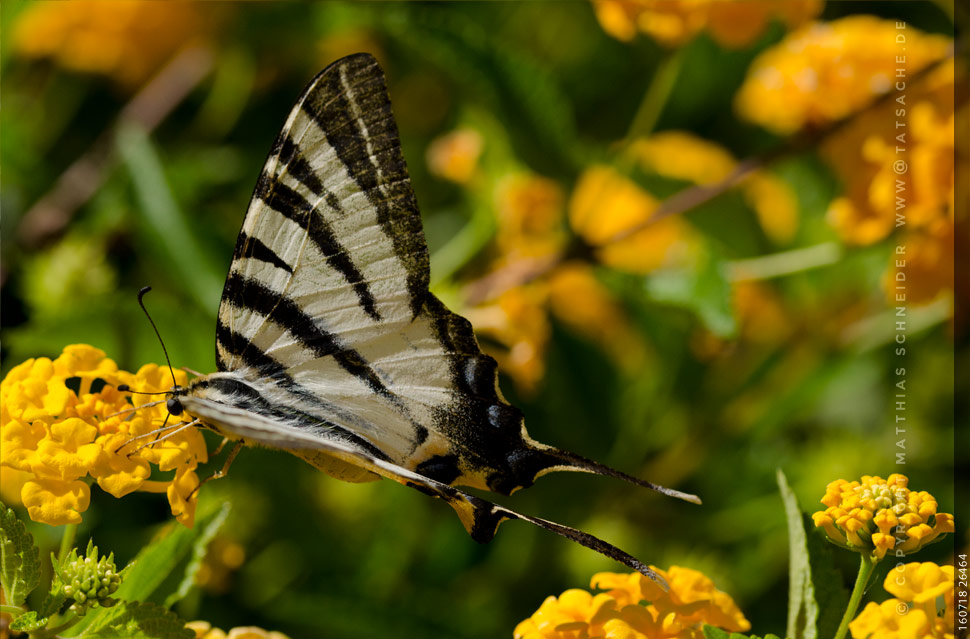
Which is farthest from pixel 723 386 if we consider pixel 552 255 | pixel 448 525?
pixel 448 525

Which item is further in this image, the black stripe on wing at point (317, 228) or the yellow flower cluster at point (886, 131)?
the yellow flower cluster at point (886, 131)

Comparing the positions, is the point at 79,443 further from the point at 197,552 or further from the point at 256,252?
the point at 256,252

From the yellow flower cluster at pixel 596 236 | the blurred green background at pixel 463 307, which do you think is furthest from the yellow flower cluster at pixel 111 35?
the yellow flower cluster at pixel 596 236

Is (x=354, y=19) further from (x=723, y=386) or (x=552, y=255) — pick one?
(x=723, y=386)

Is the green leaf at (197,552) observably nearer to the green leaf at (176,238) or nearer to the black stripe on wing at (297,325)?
the black stripe on wing at (297,325)

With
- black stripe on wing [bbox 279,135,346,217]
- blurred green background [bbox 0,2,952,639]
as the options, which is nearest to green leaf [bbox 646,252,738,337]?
blurred green background [bbox 0,2,952,639]

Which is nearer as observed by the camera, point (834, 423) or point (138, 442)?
point (138, 442)

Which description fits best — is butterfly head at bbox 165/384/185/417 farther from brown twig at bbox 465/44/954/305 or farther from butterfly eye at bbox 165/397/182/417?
brown twig at bbox 465/44/954/305
